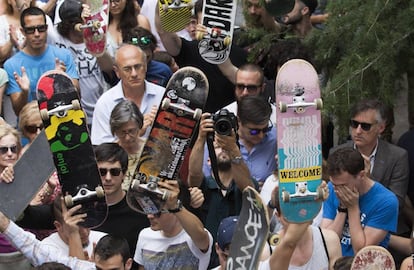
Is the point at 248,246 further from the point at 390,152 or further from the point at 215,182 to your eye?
the point at 390,152

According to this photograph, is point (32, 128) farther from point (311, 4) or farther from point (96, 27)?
point (311, 4)

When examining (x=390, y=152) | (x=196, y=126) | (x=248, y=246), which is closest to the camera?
(x=248, y=246)

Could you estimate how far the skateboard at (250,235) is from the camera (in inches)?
245

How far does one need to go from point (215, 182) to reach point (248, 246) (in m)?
1.41

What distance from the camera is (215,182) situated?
7.63 meters

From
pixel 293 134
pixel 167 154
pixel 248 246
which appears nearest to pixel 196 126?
pixel 167 154

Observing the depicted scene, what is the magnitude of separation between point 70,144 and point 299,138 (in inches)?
54.5

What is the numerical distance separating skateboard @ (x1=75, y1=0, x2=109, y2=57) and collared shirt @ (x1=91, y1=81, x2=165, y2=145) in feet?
1.33

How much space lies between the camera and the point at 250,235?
6.27 metres

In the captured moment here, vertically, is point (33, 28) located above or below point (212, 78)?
above

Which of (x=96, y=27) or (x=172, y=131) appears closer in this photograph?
(x=172, y=131)

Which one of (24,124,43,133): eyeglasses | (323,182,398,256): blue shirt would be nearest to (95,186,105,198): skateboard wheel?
(24,124,43,133): eyeglasses

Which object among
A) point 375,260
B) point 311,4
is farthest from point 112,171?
point 311,4

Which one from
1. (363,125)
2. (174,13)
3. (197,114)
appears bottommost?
(363,125)
